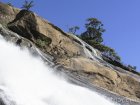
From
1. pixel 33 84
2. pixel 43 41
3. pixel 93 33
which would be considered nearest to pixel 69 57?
pixel 43 41

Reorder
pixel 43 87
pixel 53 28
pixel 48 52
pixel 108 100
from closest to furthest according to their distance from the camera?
pixel 43 87, pixel 108 100, pixel 48 52, pixel 53 28

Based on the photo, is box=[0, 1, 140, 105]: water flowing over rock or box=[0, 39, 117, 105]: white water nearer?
box=[0, 39, 117, 105]: white water

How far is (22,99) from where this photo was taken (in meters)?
20.2

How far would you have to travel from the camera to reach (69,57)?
34125mm

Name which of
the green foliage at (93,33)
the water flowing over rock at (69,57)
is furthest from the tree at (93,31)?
the water flowing over rock at (69,57)

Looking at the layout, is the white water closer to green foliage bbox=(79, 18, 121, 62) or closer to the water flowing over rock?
the water flowing over rock

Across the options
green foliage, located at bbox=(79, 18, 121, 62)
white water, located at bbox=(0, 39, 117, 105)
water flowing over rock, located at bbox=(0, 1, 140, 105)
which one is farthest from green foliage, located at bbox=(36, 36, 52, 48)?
green foliage, located at bbox=(79, 18, 121, 62)

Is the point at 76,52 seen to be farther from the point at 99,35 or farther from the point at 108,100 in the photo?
the point at 99,35

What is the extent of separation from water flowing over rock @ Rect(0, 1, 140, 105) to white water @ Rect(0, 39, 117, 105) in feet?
5.14

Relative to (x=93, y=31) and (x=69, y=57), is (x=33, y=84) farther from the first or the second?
(x=93, y=31)

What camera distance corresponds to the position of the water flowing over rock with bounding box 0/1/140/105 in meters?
31.4

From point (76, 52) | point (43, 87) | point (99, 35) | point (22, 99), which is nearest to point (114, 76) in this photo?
point (76, 52)

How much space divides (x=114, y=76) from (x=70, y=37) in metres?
5.24

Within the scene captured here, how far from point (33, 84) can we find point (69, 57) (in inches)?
421
